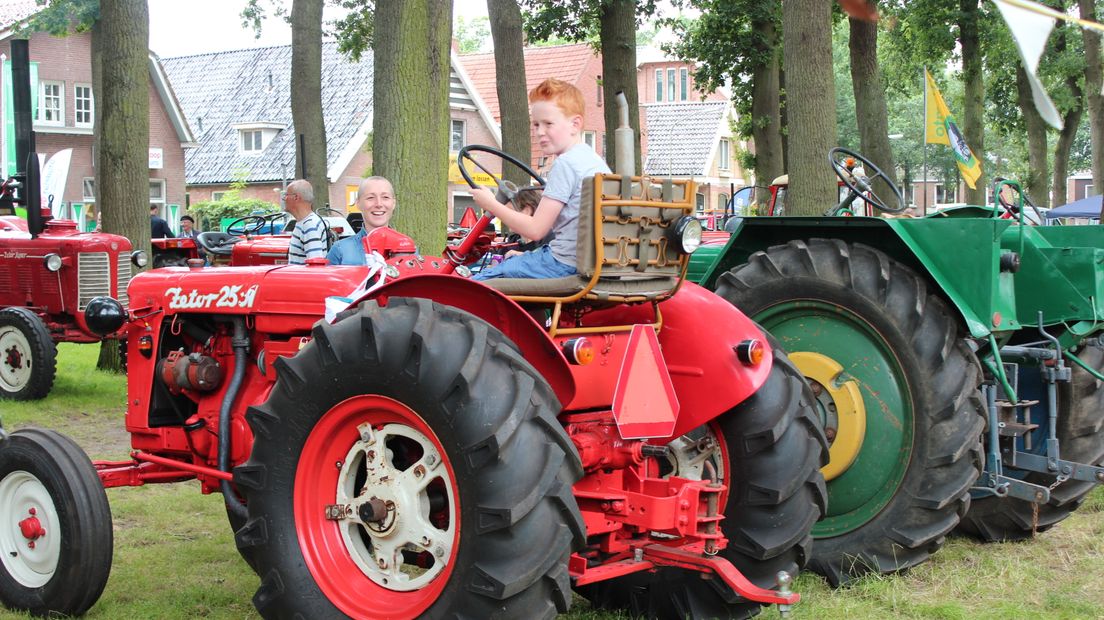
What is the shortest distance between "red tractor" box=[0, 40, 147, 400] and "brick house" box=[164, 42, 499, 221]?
2660 cm

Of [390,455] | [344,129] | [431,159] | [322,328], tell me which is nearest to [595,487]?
[390,455]

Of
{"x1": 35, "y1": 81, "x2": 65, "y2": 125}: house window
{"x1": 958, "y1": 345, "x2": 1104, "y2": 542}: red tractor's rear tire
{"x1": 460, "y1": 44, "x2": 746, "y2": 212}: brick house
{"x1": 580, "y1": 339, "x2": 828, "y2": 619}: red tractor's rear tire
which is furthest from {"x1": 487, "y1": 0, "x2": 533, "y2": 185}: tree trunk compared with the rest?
{"x1": 460, "y1": 44, "x2": 746, "y2": 212}: brick house

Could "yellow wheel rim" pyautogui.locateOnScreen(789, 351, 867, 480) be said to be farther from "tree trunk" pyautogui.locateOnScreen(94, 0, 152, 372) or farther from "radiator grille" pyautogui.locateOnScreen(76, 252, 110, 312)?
"radiator grille" pyautogui.locateOnScreen(76, 252, 110, 312)

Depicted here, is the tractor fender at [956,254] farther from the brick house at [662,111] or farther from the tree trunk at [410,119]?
the brick house at [662,111]

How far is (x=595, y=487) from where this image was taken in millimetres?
4043

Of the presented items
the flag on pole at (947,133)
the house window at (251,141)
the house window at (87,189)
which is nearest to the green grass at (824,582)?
the flag on pole at (947,133)

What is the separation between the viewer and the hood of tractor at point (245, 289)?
185 inches

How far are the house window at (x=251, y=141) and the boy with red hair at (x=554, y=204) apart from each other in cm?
3951

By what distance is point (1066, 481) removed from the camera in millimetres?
6039

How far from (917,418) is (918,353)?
0.96 feet

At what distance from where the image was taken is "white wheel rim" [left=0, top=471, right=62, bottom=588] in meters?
4.50

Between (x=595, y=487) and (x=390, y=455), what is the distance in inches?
29.9

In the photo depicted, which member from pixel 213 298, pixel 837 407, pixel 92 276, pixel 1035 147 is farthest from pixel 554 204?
pixel 1035 147

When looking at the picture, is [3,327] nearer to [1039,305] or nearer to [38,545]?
[38,545]
